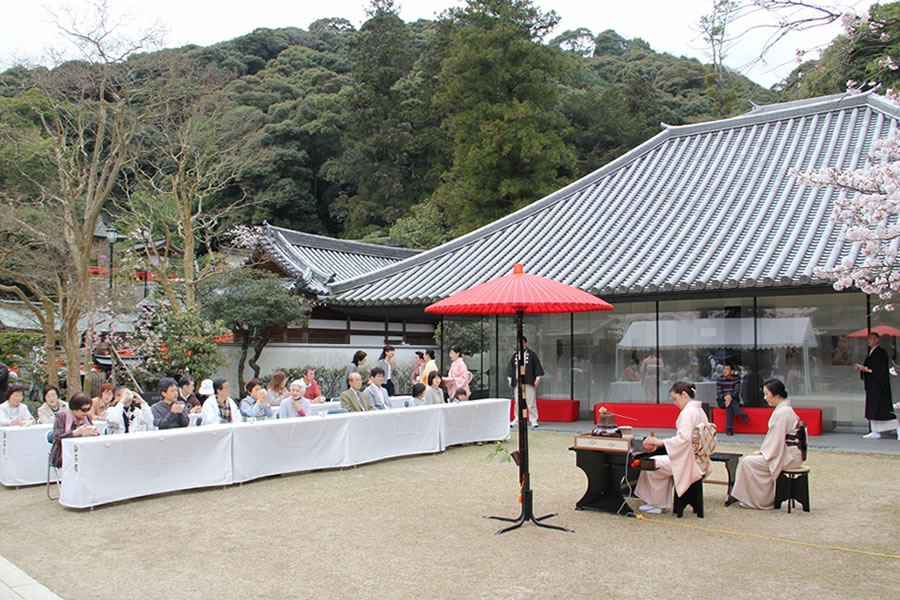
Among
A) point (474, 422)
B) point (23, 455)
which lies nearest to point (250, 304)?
point (474, 422)

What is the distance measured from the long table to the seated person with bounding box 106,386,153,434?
0.57 meters

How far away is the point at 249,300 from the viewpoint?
1878 centimetres

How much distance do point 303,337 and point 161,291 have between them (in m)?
4.31

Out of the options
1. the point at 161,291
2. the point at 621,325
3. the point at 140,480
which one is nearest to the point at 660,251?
the point at 621,325

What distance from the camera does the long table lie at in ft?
23.2

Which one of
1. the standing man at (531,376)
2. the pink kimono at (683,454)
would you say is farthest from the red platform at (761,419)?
the pink kimono at (683,454)

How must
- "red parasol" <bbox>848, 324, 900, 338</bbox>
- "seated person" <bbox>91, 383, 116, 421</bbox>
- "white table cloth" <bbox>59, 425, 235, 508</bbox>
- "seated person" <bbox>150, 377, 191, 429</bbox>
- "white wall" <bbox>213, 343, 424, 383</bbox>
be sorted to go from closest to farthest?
"white table cloth" <bbox>59, 425, 235, 508</bbox>, "seated person" <bbox>150, 377, 191, 429</bbox>, "seated person" <bbox>91, 383, 116, 421</bbox>, "red parasol" <bbox>848, 324, 900, 338</bbox>, "white wall" <bbox>213, 343, 424, 383</bbox>

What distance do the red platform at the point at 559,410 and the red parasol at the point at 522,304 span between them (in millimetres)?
7615

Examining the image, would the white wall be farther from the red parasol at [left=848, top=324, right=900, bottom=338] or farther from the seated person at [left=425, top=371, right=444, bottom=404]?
the red parasol at [left=848, top=324, right=900, bottom=338]

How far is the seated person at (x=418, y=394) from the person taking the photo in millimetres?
11055

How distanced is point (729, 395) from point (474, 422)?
4.45m

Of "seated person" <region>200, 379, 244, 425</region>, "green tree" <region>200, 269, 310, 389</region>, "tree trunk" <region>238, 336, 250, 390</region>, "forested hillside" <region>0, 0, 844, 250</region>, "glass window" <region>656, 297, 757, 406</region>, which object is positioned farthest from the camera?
"forested hillside" <region>0, 0, 844, 250</region>

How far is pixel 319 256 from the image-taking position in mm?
25500

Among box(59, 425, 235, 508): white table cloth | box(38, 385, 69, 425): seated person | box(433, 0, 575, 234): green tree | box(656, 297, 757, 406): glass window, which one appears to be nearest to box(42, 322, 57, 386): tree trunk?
box(38, 385, 69, 425): seated person
